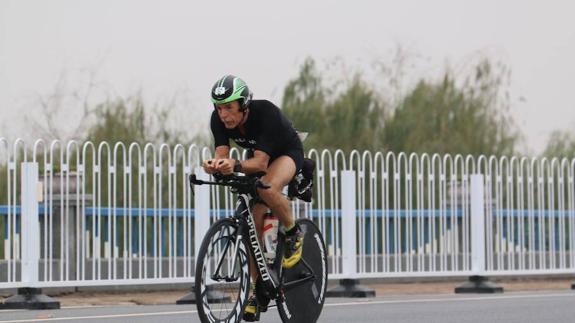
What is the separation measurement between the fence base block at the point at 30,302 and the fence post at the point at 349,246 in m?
3.96

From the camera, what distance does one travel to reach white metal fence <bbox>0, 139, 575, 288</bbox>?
13.8 metres

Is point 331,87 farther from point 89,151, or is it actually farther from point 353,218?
point 353,218

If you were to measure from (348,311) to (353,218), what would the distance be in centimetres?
430

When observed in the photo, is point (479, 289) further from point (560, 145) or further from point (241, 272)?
point (560, 145)

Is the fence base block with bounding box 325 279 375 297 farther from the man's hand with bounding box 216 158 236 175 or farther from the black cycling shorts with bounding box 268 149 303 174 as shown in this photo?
the man's hand with bounding box 216 158 236 175

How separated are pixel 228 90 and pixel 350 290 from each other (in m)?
7.91

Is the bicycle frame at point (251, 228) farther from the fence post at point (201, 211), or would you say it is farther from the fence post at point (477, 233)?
the fence post at point (477, 233)

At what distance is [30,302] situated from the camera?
1283cm

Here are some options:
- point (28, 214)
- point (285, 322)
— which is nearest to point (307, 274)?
point (285, 322)

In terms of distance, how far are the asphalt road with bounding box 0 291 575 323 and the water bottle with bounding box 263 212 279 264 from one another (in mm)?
1770

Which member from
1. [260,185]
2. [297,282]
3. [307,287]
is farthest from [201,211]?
[260,185]

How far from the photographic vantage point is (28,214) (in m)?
13.0

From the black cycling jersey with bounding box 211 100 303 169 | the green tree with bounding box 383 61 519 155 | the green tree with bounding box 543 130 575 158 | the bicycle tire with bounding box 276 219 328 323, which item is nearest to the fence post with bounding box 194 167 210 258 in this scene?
the bicycle tire with bounding box 276 219 328 323

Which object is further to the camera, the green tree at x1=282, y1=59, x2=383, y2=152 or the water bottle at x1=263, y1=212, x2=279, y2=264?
the green tree at x1=282, y1=59, x2=383, y2=152
